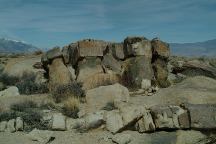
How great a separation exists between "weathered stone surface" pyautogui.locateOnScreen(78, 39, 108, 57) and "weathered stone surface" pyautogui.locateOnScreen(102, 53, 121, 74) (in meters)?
0.65

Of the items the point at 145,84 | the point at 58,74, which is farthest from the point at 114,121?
the point at 58,74

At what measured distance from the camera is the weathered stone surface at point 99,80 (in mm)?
19328

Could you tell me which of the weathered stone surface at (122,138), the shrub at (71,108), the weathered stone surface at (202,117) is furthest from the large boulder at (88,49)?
the weathered stone surface at (122,138)

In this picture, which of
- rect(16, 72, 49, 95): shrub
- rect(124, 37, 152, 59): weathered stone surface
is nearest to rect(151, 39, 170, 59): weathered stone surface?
rect(124, 37, 152, 59): weathered stone surface

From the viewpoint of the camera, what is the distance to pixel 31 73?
24.1 metres

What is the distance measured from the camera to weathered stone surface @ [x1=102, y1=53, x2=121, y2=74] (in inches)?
826

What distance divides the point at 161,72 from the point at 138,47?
1.74 m

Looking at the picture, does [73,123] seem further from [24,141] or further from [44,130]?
[24,141]

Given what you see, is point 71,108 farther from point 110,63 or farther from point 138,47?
point 138,47

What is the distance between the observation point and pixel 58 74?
20406mm

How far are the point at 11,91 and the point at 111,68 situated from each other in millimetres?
4996

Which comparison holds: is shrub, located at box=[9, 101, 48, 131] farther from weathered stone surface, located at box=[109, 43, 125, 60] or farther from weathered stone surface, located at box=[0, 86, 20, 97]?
weathered stone surface, located at box=[109, 43, 125, 60]

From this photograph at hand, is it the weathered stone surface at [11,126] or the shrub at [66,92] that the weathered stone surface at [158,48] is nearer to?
the shrub at [66,92]

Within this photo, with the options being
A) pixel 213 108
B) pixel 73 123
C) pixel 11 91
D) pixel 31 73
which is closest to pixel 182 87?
pixel 213 108
